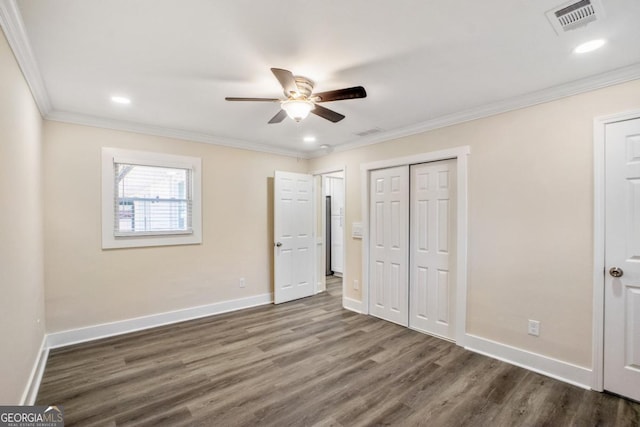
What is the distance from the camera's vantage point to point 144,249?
3658 mm

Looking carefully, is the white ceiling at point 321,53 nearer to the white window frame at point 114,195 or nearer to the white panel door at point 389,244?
the white window frame at point 114,195

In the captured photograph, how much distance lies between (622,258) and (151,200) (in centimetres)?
474

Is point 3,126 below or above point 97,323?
above

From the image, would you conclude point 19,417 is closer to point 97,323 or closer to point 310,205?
point 97,323

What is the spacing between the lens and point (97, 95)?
2742 millimetres

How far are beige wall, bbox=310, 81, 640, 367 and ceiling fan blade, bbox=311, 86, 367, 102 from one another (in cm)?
165

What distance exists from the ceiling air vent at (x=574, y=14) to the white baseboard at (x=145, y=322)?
447 cm

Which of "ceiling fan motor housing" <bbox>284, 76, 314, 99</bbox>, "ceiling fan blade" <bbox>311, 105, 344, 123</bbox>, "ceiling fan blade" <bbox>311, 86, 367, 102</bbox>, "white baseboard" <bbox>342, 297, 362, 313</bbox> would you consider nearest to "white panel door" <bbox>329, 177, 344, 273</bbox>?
"white baseboard" <bbox>342, 297, 362, 313</bbox>

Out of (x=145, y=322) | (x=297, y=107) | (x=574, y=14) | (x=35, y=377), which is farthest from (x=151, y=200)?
(x=574, y=14)

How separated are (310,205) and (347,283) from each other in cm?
146

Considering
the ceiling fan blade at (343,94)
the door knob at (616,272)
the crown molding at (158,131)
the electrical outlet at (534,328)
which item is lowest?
the electrical outlet at (534,328)

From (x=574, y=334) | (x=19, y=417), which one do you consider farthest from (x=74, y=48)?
(x=574, y=334)

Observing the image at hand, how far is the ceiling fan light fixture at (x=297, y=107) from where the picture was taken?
2334 millimetres

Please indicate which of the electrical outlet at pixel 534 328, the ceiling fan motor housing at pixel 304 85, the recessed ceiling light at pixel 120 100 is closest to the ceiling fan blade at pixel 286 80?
the ceiling fan motor housing at pixel 304 85
